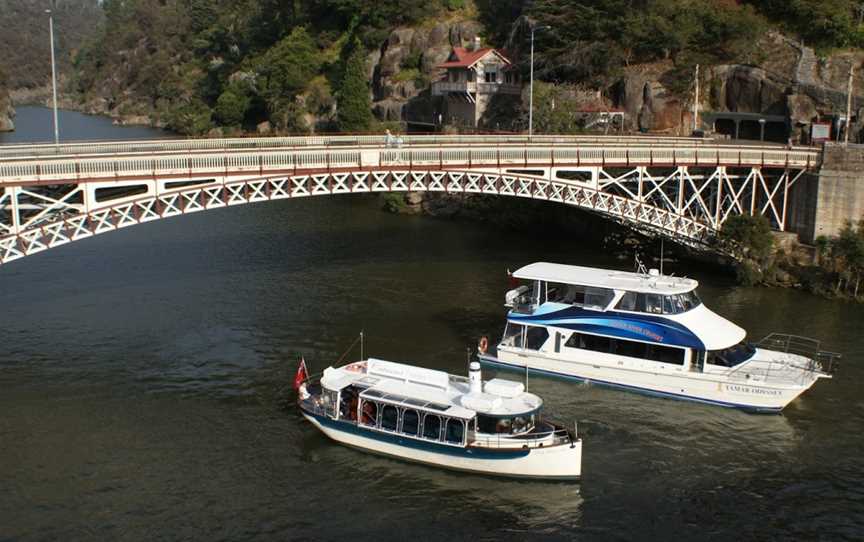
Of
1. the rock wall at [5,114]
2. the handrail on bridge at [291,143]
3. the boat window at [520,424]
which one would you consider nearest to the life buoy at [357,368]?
the boat window at [520,424]

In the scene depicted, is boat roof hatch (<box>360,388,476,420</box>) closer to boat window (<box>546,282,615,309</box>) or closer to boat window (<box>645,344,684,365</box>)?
boat window (<box>546,282,615,309</box>)

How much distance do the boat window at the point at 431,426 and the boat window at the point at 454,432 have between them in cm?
42

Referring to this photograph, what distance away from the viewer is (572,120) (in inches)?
3583

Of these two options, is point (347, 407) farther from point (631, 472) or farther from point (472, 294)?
point (472, 294)

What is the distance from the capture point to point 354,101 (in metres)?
120

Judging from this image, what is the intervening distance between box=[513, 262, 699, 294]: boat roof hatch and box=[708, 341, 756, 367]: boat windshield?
3377 millimetres

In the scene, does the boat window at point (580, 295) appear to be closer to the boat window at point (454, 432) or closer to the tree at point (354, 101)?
the boat window at point (454, 432)

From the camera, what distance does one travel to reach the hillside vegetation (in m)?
94.5

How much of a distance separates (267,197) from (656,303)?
854 inches

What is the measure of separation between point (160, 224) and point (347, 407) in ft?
162

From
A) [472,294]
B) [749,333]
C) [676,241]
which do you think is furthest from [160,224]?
[749,333]

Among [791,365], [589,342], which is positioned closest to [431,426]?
[589,342]

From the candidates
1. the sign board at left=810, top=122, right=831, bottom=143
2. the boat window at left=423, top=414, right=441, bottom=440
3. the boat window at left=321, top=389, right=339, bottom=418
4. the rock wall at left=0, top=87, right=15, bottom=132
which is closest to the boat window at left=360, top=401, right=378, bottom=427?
the boat window at left=321, top=389, right=339, bottom=418

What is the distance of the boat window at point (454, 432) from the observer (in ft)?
117
